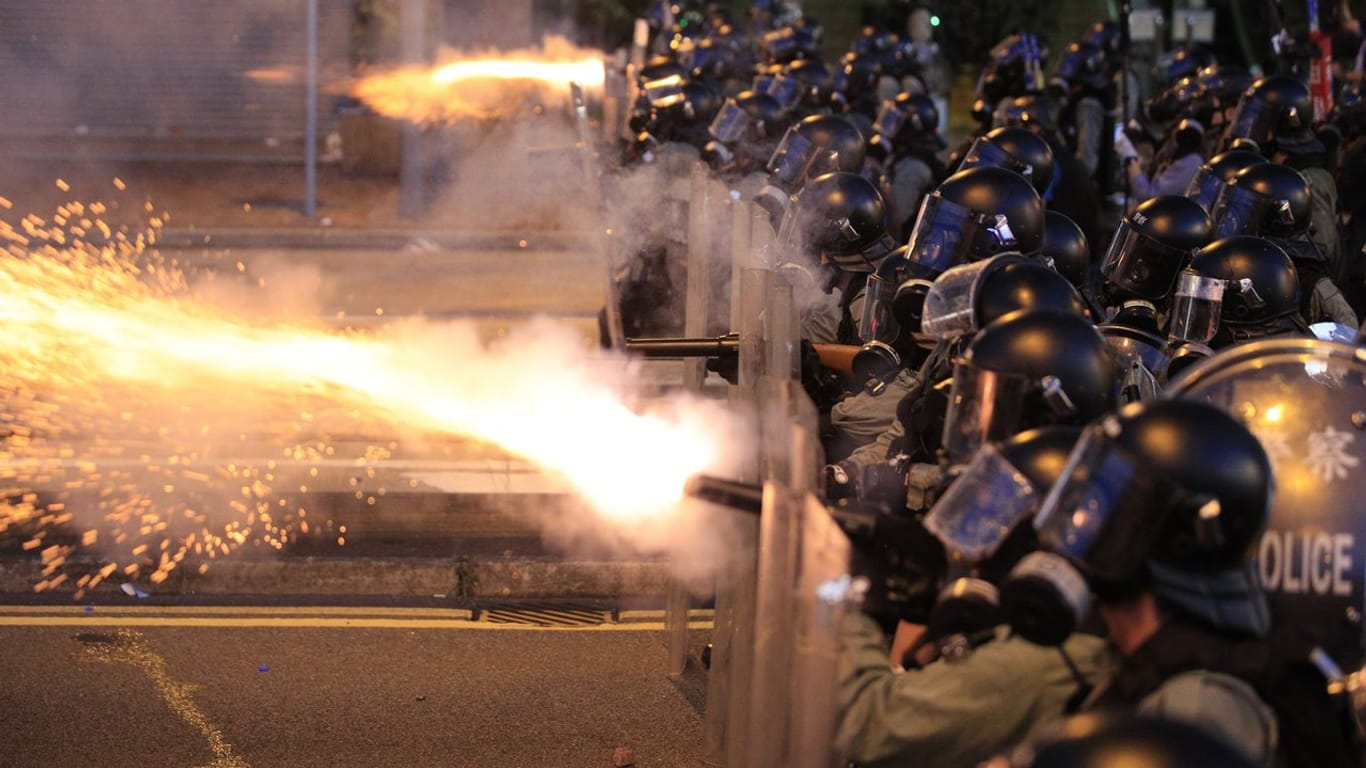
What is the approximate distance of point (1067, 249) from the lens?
637cm

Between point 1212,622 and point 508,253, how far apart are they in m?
14.1

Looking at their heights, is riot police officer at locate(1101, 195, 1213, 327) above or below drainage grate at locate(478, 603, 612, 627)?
above

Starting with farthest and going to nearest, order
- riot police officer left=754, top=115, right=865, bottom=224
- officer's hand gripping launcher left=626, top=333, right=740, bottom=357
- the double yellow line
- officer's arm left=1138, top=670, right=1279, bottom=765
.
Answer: riot police officer left=754, top=115, right=865, bottom=224 < the double yellow line < officer's hand gripping launcher left=626, top=333, right=740, bottom=357 < officer's arm left=1138, top=670, right=1279, bottom=765

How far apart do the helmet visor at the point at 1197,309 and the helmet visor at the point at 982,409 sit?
2.01 m

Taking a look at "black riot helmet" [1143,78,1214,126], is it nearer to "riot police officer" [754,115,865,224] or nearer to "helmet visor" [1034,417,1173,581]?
"riot police officer" [754,115,865,224]

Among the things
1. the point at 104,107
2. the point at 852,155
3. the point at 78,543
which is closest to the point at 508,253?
the point at 104,107

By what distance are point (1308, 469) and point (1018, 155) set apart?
5.12 metres

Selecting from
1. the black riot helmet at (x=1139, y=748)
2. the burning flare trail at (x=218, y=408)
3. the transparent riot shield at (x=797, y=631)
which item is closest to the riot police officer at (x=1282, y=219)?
the burning flare trail at (x=218, y=408)

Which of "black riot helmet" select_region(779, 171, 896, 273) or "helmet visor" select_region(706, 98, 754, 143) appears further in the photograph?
"helmet visor" select_region(706, 98, 754, 143)

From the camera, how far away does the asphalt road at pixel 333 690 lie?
5.23m

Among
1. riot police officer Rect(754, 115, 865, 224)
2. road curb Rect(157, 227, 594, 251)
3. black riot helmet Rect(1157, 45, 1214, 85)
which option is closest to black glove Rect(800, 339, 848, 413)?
riot police officer Rect(754, 115, 865, 224)

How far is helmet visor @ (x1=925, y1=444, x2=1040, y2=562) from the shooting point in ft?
9.55

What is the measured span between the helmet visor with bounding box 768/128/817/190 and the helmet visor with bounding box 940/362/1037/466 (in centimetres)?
474

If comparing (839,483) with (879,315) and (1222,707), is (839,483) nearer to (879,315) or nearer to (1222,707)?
(879,315)
